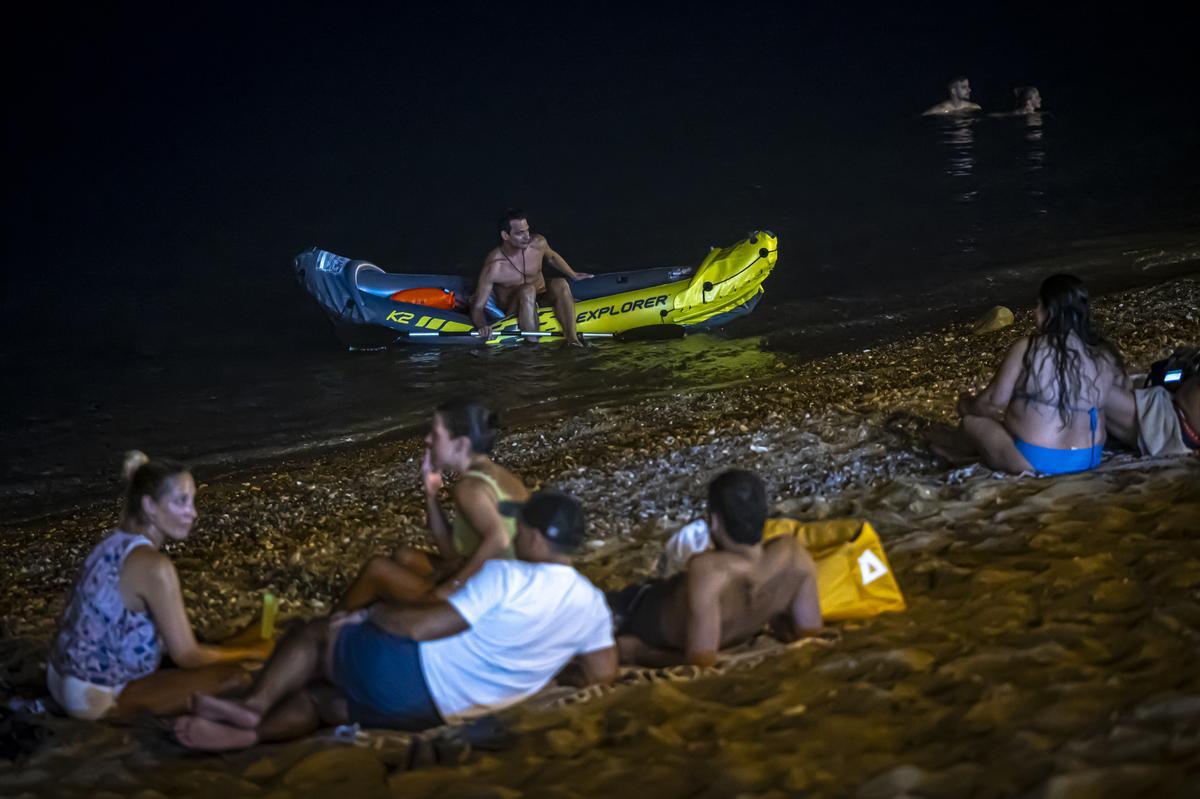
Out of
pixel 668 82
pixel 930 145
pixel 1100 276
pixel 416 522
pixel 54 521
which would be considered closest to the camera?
pixel 416 522

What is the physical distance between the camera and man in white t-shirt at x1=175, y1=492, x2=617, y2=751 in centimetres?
402

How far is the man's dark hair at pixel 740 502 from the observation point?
420 cm

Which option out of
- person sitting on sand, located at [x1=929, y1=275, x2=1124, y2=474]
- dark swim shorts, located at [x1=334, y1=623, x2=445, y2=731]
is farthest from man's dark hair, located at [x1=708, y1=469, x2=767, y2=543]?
person sitting on sand, located at [x1=929, y1=275, x2=1124, y2=474]

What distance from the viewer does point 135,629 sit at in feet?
14.1

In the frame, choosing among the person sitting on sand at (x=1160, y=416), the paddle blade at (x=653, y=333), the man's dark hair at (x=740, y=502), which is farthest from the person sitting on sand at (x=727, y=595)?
the paddle blade at (x=653, y=333)

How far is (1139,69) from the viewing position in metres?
22.6

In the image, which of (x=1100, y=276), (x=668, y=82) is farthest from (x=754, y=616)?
(x=668, y=82)

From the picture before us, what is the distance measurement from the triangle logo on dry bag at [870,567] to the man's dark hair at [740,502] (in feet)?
2.21

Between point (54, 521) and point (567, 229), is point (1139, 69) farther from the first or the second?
point (54, 521)

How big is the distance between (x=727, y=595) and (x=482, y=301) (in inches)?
262

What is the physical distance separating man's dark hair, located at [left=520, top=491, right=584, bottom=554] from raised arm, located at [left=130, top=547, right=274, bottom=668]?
1.24 meters

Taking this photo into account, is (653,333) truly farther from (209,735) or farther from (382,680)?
(209,735)

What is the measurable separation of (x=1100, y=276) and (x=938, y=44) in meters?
18.6

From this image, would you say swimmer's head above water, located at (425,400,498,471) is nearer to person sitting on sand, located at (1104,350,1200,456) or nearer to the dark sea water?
person sitting on sand, located at (1104,350,1200,456)
